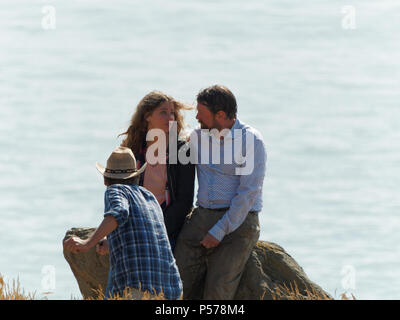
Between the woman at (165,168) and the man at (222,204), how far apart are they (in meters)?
0.11

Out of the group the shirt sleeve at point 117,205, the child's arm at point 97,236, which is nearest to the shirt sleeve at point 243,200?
the shirt sleeve at point 117,205

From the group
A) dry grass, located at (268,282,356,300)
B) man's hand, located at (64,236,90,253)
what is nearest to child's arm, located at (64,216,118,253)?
man's hand, located at (64,236,90,253)

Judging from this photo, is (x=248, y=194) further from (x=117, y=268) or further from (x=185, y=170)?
(x=117, y=268)

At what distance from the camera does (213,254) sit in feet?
26.3

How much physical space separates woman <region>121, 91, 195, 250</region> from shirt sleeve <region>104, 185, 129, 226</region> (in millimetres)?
1685

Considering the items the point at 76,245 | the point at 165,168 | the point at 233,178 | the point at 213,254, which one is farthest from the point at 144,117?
the point at 76,245

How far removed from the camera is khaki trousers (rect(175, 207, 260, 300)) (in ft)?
25.9

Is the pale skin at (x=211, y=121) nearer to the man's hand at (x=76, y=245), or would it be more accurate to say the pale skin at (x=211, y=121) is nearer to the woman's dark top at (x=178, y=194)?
the woman's dark top at (x=178, y=194)

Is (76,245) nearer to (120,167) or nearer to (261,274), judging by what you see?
(120,167)

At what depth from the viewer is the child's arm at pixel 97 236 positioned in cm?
621

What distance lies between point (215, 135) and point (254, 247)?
1.44 meters

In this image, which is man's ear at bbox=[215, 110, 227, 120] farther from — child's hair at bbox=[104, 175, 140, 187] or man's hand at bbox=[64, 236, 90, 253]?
man's hand at bbox=[64, 236, 90, 253]
